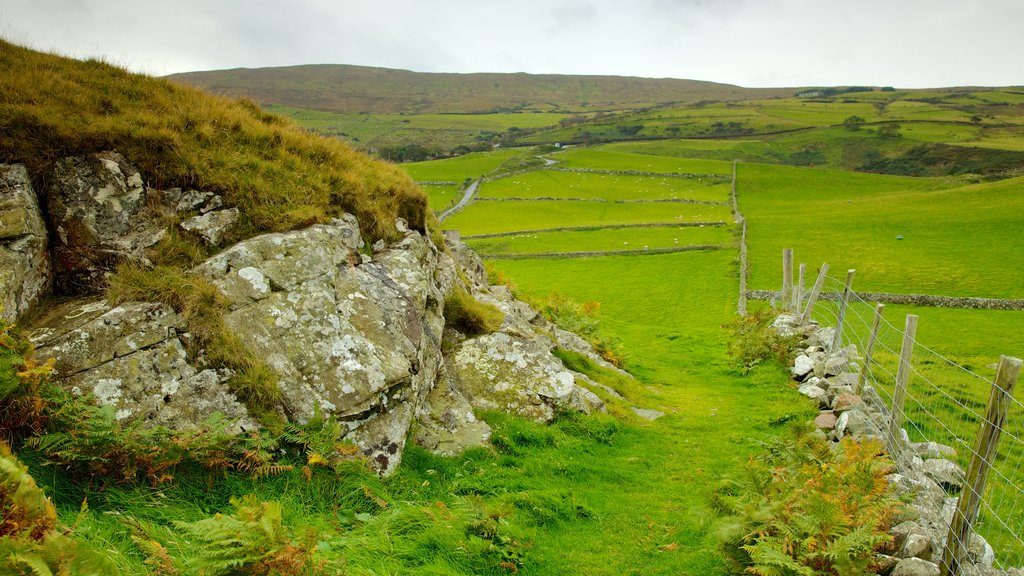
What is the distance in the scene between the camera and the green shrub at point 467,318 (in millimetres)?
12688

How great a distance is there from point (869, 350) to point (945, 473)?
3.33 meters

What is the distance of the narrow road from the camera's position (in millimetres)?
84331

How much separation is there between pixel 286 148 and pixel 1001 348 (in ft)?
114

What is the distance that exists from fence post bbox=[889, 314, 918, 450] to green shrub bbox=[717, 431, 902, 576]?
1.49m

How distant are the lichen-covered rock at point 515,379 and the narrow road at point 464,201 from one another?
7031cm

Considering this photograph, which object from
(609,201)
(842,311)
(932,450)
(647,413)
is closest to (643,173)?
(609,201)

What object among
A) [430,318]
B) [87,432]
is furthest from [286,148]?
[87,432]

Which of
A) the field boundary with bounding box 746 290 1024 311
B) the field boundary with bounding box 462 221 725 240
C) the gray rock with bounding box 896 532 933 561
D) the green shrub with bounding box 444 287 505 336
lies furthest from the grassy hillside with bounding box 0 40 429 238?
the field boundary with bounding box 462 221 725 240

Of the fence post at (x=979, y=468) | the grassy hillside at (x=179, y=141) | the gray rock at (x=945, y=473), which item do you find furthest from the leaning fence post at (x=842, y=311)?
the grassy hillside at (x=179, y=141)

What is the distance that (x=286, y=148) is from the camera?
461 inches

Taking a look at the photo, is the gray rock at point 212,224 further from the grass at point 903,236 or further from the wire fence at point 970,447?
the grass at point 903,236

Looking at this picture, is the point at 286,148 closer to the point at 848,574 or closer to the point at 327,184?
the point at 327,184

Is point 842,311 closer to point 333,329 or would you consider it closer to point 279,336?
point 333,329

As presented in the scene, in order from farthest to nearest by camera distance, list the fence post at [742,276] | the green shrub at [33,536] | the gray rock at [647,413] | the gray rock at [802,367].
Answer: the fence post at [742,276], the gray rock at [802,367], the gray rock at [647,413], the green shrub at [33,536]
